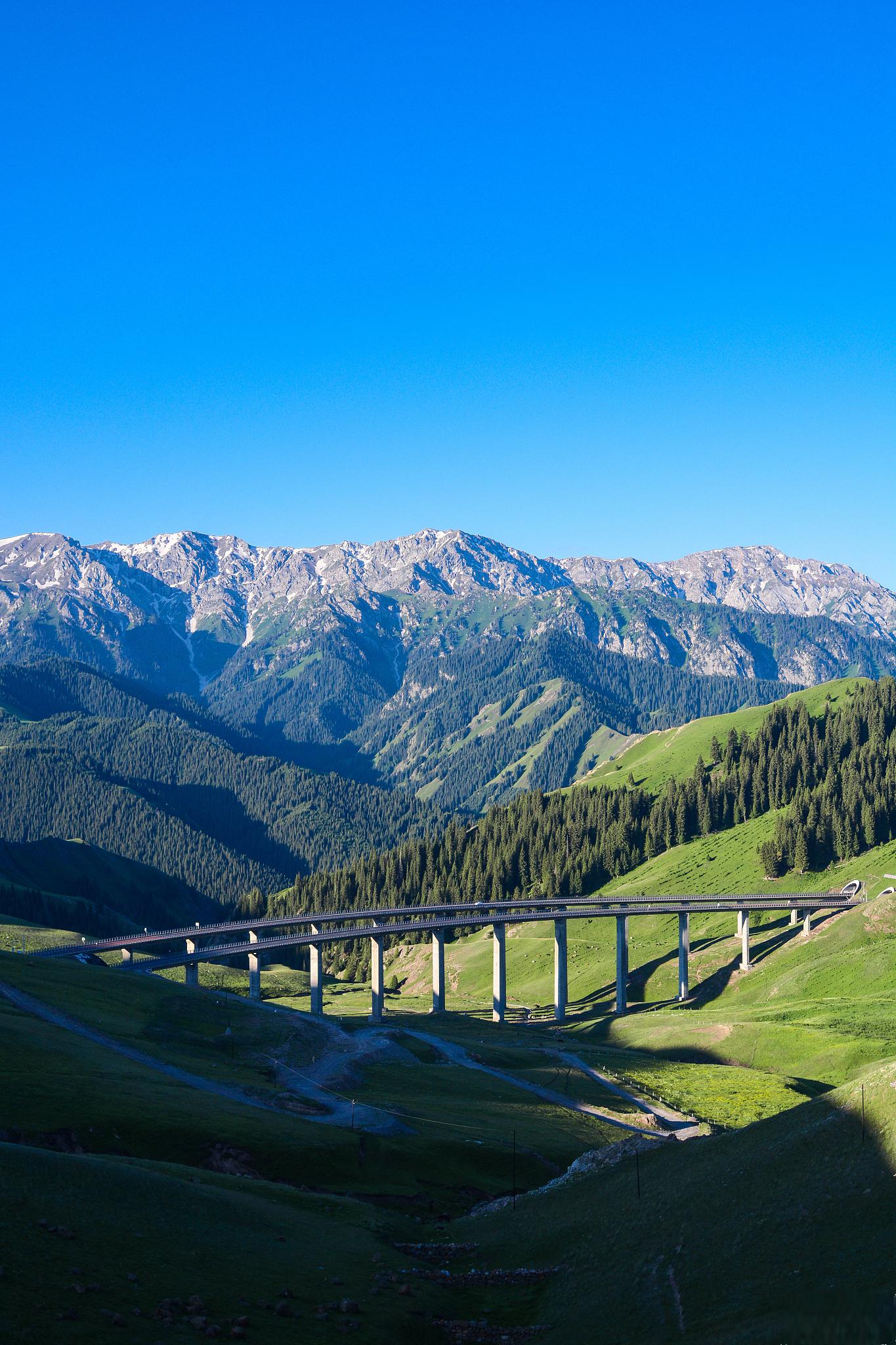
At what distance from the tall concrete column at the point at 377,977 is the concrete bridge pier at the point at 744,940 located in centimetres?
5749

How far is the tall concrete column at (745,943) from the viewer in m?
163

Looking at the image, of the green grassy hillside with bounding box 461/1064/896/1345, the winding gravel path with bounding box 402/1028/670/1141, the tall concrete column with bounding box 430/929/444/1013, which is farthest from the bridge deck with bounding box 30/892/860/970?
the green grassy hillside with bounding box 461/1064/896/1345

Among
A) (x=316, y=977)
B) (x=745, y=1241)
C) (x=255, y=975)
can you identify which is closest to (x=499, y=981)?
(x=316, y=977)

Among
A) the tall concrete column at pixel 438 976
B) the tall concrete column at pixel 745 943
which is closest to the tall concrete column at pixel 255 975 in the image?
the tall concrete column at pixel 438 976

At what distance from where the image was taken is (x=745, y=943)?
164 m

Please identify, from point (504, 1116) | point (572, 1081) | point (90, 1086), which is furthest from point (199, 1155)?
point (572, 1081)

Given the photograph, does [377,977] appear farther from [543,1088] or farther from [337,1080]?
[337,1080]

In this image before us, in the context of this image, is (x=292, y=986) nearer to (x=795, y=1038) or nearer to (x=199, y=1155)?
(x=795, y=1038)

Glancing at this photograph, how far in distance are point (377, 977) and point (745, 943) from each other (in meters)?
59.8

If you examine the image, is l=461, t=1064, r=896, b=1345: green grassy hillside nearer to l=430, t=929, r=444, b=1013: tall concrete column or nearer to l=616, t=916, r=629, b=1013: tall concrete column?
l=430, t=929, r=444, b=1013: tall concrete column

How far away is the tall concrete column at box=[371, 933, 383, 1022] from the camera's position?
15362 cm

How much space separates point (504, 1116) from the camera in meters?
85.3

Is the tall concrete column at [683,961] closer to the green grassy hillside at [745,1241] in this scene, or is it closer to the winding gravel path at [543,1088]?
the winding gravel path at [543,1088]

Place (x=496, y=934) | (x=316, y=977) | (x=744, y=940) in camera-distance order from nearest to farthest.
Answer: (x=316, y=977), (x=744, y=940), (x=496, y=934)
